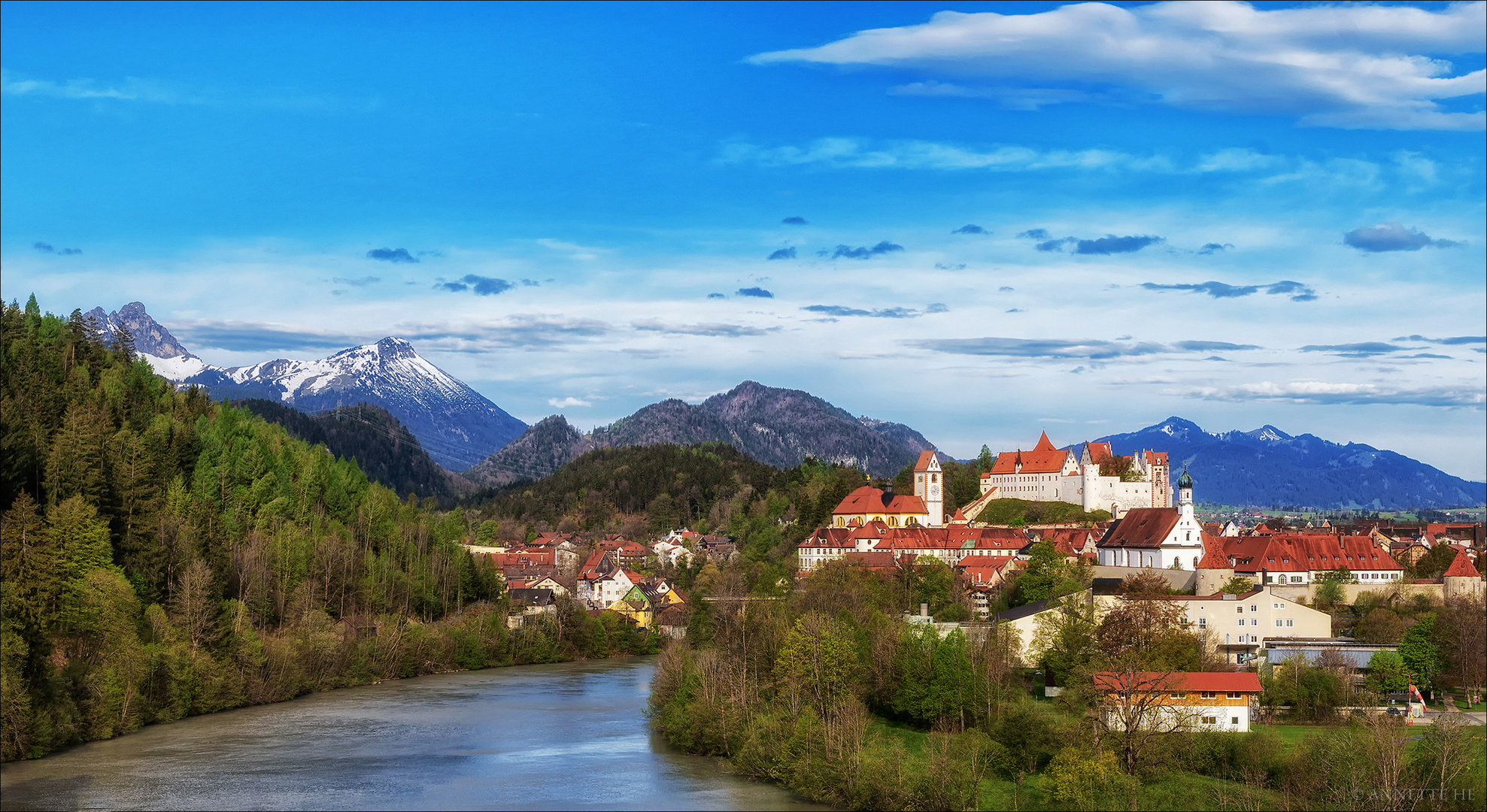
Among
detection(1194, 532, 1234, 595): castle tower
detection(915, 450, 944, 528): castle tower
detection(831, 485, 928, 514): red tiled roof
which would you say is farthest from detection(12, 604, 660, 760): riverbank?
detection(1194, 532, 1234, 595): castle tower

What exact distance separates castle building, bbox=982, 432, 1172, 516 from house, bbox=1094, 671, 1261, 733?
53.6m

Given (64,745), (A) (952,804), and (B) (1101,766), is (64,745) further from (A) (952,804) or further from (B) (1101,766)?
(B) (1101,766)

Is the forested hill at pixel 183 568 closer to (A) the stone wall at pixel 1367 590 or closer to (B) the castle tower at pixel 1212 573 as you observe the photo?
(B) the castle tower at pixel 1212 573

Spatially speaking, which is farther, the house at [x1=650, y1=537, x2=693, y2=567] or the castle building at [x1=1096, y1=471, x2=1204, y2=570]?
the house at [x1=650, y1=537, x2=693, y2=567]

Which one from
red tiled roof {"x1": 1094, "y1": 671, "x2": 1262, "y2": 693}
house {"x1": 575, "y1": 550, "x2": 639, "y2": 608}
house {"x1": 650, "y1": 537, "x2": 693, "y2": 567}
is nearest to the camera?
red tiled roof {"x1": 1094, "y1": 671, "x2": 1262, "y2": 693}

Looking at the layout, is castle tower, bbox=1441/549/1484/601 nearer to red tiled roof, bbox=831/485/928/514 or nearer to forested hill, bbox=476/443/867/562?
red tiled roof, bbox=831/485/928/514

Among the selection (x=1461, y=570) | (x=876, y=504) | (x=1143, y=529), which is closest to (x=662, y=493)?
(x=876, y=504)

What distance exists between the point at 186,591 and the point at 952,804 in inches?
1215

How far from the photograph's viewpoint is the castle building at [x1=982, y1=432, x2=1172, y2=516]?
93.2 m

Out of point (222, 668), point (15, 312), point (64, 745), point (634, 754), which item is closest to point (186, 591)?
point (222, 668)

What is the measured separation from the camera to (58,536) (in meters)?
46.8

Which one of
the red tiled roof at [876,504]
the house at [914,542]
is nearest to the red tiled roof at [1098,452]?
the red tiled roof at [876,504]

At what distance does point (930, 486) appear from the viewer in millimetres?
99125

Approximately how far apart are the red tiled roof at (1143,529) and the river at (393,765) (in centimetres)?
2835
